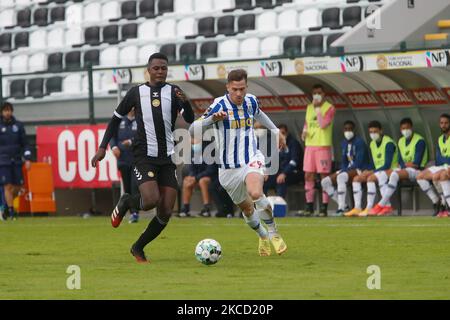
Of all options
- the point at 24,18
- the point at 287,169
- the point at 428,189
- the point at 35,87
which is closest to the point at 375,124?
the point at 428,189

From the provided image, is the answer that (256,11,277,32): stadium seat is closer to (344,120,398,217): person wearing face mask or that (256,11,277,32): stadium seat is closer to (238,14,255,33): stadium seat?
(238,14,255,33): stadium seat

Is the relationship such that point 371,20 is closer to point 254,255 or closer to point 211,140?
point 211,140

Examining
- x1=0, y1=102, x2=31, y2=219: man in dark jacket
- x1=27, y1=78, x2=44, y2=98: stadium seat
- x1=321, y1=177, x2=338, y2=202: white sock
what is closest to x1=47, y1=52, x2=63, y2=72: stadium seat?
x1=27, y1=78, x2=44, y2=98: stadium seat

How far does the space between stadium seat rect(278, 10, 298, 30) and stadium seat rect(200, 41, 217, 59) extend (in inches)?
57.4

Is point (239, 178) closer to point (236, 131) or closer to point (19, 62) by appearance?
point (236, 131)

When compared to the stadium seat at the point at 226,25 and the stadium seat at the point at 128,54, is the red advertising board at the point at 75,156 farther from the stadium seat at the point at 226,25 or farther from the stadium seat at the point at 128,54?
the stadium seat at the point at 226,25

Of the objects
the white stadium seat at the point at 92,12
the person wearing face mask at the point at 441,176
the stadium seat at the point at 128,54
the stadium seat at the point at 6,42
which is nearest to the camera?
the person wearing face mask at the point at 441,176

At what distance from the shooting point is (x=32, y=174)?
23062mm

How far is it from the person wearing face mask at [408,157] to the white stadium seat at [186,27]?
347 inches

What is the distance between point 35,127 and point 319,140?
20.1 ft

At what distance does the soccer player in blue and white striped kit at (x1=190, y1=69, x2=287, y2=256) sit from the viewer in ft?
41.2

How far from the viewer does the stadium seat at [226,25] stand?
1072 inches

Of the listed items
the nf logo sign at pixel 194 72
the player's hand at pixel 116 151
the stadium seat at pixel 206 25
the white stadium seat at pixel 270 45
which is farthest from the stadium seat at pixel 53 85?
the player's hand at pixel 116 151

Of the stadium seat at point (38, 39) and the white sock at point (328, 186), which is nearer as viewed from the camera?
the white sock at point (328, 186)
